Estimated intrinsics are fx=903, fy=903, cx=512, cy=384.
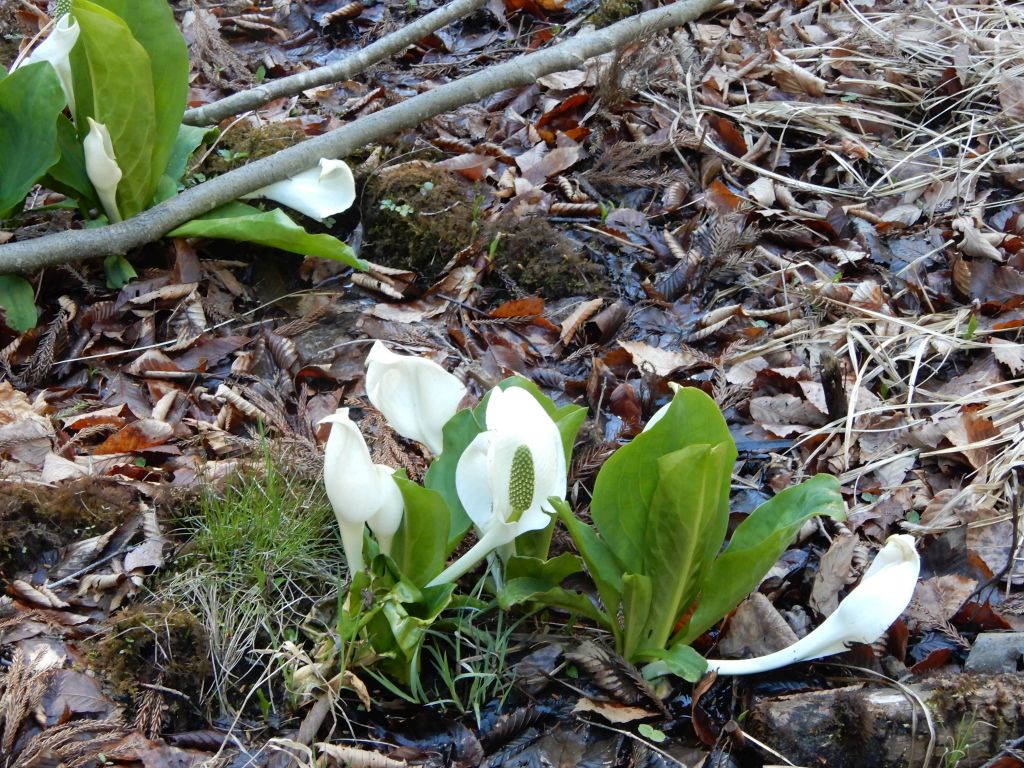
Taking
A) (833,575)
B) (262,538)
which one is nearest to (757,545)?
(833,575)

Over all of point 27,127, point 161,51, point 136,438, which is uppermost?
point 161,51

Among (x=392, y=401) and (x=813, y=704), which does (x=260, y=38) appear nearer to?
(x=392, y=401)

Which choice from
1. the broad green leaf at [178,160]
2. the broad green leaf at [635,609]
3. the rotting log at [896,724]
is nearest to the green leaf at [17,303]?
the broad green leaf at [178,160]

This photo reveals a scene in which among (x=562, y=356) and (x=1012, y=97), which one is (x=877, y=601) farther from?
(x=1012, y=97)

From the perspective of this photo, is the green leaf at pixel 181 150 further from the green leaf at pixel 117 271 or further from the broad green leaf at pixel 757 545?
the broad green leaf at pixel 757 545

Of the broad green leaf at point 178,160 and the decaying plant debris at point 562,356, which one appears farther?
the broad green leaf at point 178,160

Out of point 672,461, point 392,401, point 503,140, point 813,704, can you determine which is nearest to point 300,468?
point 392,401
